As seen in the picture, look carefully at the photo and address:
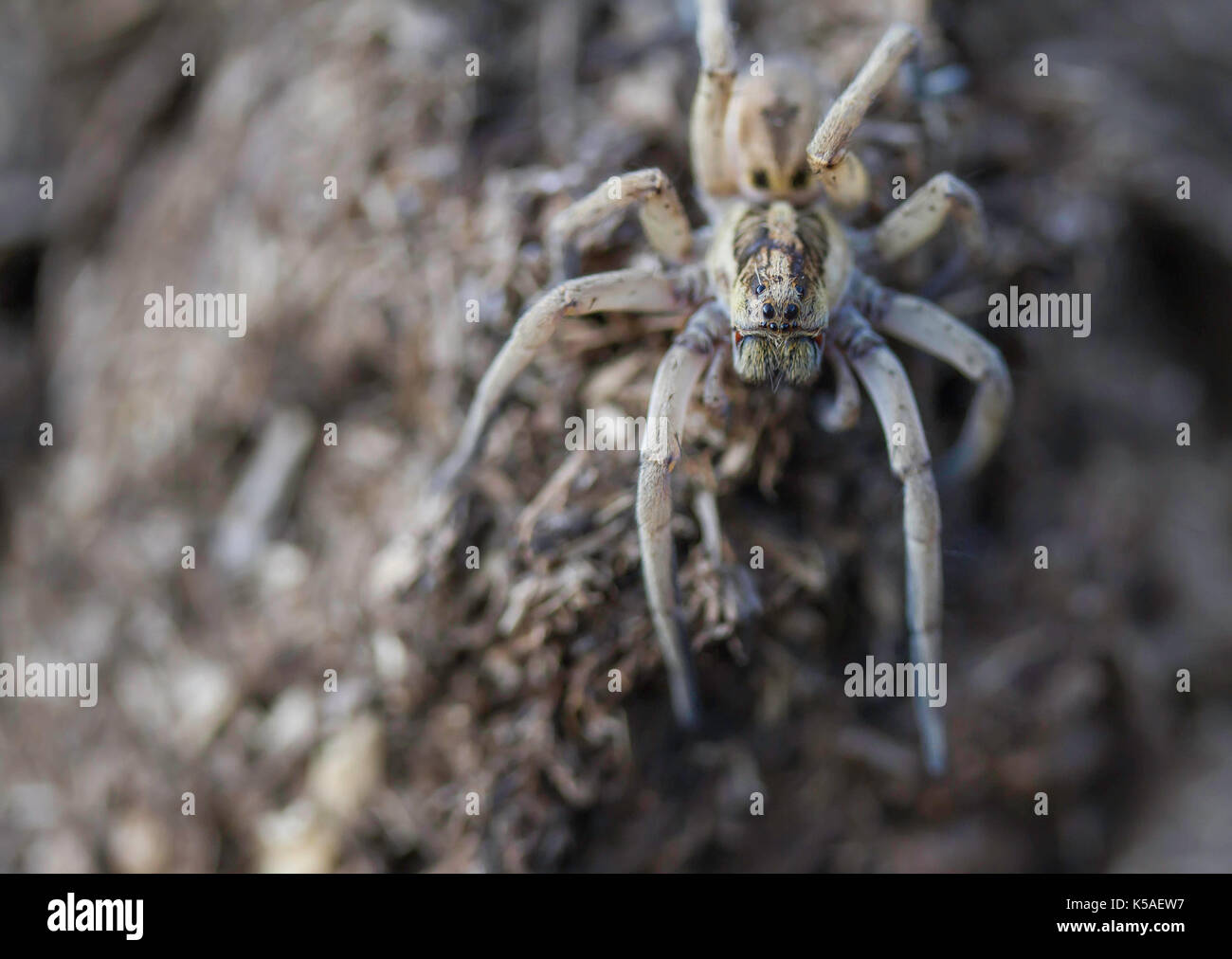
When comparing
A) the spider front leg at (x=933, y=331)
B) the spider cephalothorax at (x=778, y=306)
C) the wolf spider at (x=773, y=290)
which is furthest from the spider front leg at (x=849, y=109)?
the spider front leg at (x=933, y=331)

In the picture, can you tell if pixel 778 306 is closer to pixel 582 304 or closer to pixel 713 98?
pixel 582 304

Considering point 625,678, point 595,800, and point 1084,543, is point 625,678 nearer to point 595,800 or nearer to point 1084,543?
point 595,800

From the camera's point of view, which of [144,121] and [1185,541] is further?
[144,121]

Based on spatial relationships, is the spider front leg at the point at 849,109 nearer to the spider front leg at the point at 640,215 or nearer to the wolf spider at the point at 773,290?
the wolf spider at the point at 773,290

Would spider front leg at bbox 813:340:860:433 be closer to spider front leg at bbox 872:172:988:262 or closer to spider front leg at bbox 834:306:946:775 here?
spider front leg at bbox 834:306:946:775
